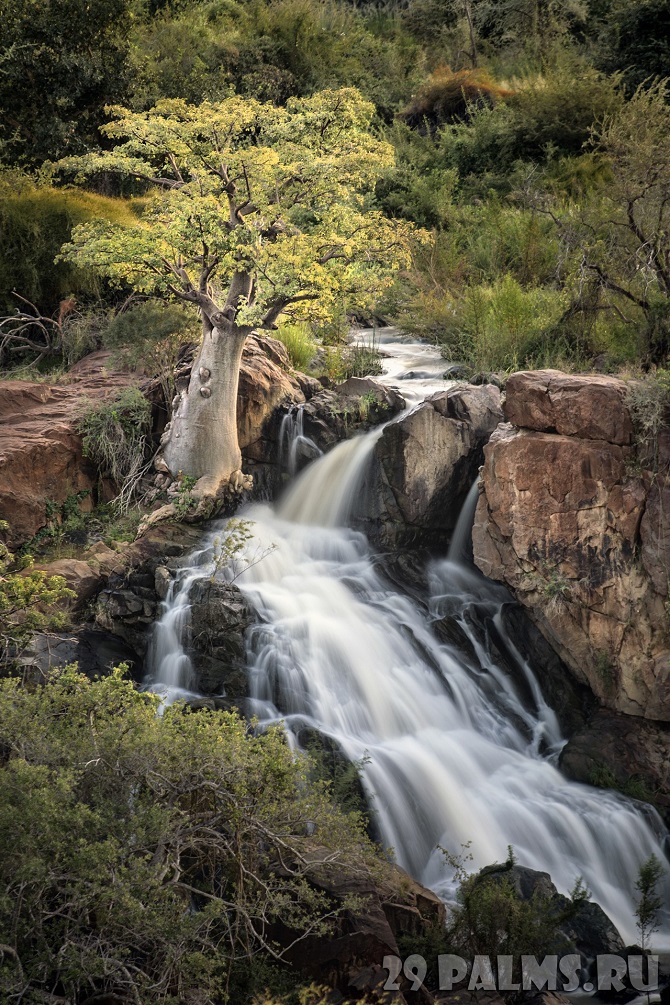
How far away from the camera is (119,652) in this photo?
308 inches

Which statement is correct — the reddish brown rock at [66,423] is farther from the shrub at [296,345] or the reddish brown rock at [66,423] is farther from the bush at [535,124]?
the bush at [535,124]

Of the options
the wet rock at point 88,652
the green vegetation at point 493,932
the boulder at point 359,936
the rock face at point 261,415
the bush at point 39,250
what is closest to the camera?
the boulder at point 359,936

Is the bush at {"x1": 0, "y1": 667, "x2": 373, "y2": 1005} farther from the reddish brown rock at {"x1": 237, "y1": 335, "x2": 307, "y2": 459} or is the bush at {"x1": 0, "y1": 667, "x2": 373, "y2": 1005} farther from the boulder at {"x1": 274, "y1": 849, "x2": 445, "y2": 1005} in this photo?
the reddish brown rock at {"x1": 237, "y1": 335, "x2": 307, "y2": 459}

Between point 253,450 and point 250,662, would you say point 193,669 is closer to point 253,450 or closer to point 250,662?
point 250,662

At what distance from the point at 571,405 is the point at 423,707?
3.24 meters

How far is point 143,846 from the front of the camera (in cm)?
436

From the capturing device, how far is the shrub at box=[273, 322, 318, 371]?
485 inches

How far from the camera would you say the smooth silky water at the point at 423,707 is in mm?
6926

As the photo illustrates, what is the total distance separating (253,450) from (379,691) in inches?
158

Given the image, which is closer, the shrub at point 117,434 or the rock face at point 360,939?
the rock face at point 360,939

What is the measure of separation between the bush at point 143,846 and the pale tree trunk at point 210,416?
15.3 feet

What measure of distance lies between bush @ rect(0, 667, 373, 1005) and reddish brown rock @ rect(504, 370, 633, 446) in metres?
4.59

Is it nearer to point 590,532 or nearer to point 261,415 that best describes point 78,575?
point 261,415

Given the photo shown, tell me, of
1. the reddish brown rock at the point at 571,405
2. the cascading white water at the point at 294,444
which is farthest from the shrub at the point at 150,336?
the reddish brown rock at the point at 571,405
